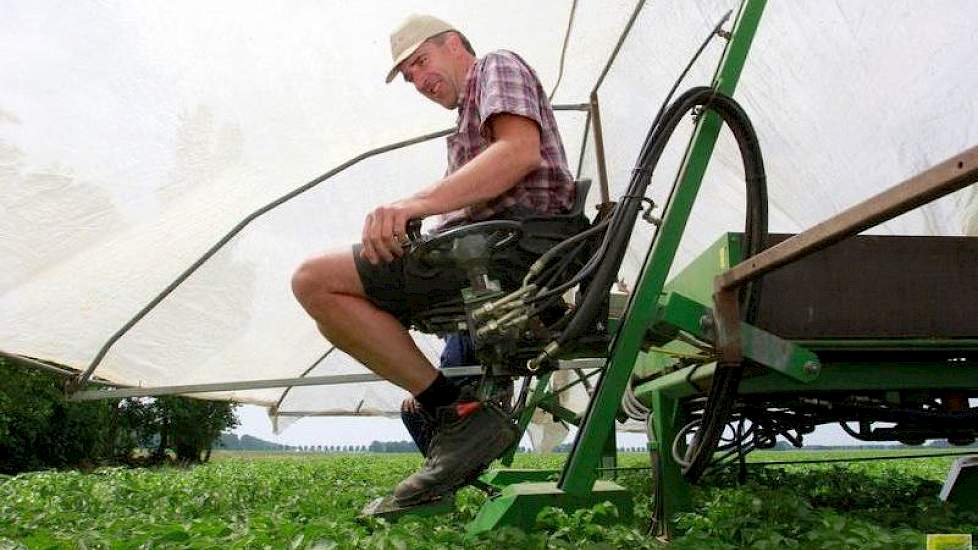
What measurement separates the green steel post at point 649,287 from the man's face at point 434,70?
820 millimetres

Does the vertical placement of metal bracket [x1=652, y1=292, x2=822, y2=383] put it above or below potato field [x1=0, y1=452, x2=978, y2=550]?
above

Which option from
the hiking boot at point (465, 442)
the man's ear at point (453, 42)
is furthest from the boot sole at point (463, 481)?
the man's ear at point (453, 42)

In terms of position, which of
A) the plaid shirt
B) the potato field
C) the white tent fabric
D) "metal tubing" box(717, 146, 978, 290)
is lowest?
the potato field

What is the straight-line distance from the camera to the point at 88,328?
5.30 meters

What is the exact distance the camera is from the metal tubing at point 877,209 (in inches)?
52.9

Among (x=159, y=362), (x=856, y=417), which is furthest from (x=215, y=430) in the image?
(x=856, y=417)

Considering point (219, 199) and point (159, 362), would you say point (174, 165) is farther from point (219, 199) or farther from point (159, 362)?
point (159, 362)

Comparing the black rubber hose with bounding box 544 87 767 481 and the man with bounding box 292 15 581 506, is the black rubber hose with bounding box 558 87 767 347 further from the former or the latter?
the man with bounding box 292 15 581 506

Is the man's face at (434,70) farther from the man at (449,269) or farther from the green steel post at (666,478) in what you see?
the green steel post at (666,478)

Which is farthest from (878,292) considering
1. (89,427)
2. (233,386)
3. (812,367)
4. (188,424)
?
(188,424)

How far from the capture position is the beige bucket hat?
104 inches

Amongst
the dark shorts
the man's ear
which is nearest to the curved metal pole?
the man's ear

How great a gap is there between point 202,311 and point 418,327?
364cm

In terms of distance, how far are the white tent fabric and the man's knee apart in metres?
2.62
